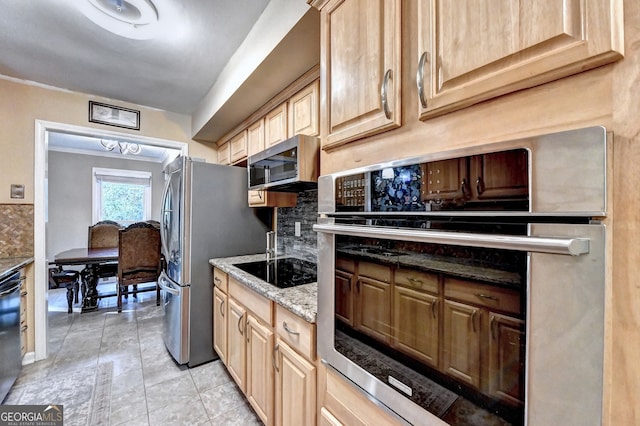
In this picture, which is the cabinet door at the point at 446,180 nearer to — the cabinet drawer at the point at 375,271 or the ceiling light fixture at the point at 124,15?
the cabinet drawer at the point at 375,271

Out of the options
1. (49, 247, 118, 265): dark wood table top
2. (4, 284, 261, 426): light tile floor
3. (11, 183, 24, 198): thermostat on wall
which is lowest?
(4, 284, 261, 426): light tile floor

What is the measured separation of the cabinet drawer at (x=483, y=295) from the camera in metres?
0.54

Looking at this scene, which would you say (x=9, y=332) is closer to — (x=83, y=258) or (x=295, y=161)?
(x=83, y=258)

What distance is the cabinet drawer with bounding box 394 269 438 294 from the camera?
68 cm

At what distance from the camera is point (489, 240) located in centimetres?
55

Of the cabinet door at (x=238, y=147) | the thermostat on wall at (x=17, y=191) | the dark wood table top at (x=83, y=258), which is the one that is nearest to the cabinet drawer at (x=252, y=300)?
the cabinet door at (x=238, y=147)

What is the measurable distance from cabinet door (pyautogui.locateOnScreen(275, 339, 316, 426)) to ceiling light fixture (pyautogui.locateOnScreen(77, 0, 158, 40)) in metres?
Result: 2.02

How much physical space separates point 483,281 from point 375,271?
319 millimetres

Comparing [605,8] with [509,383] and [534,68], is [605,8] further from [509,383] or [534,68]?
[509,383]

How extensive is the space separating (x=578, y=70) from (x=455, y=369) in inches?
25.5

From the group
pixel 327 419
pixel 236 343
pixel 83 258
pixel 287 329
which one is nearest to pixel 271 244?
pixel 236 343

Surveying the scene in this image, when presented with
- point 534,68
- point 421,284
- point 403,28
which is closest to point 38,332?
point 421,284

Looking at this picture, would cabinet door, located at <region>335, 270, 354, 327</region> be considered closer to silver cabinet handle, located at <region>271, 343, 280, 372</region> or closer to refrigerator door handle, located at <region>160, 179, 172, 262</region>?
silver cabinet handle, located at <region>271, 343, 280, 372</region>

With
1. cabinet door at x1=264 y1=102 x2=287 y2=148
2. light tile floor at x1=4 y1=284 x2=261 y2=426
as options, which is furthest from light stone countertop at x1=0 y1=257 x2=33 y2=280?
cabinet door at x1=264 y1=102 x2=287 y2=148
